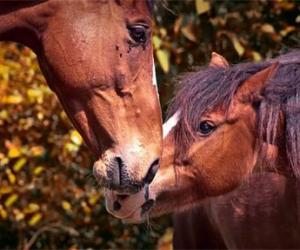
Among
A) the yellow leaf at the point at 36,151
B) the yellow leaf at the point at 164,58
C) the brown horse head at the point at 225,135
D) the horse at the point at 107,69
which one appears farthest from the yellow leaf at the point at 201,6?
the horse at the point at 107,69

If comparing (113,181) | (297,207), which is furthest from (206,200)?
(113,181)

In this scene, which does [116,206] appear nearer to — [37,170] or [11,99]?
[11,99]

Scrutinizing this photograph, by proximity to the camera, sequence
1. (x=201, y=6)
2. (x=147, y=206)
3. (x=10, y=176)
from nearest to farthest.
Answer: (x=147, y=206) < (x=201, y=6) < (x=10, y=176)

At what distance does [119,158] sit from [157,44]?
2375mm

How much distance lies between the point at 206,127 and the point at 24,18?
3.51 feet

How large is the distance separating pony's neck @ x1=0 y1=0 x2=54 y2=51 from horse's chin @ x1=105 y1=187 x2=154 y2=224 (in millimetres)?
763

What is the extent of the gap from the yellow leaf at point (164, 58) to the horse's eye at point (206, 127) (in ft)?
4.37

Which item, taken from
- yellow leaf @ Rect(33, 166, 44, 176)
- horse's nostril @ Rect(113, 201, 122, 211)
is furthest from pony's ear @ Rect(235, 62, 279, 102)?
yellow leaf @ Rect(33, 166, 44, 176)

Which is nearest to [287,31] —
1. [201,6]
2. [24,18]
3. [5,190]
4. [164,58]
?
[201,6]

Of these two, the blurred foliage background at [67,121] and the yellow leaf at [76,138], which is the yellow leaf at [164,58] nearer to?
the blurred foliage background at [67,121]

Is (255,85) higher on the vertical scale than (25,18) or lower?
lower

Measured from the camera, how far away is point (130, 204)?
3.33 meters

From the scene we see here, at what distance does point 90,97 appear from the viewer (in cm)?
265

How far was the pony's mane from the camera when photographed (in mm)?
3377
